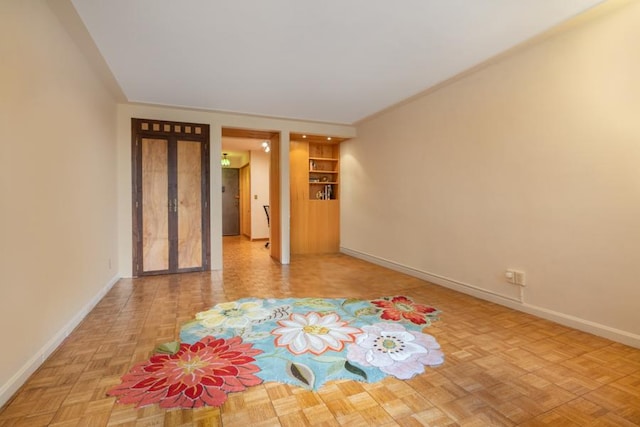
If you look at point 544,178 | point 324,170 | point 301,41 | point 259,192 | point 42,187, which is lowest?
point 42,187

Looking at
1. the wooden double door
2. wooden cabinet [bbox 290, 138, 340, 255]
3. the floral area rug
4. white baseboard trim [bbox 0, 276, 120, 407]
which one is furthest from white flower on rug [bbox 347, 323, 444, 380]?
wooden cabinet [bbox 290, 138, 340, 255]

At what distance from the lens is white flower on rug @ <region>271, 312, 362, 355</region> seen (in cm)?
226

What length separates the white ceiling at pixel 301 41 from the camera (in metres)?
2.26

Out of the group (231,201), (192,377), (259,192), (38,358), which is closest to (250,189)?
(259,192)

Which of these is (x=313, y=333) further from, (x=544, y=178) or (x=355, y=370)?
(x=544, y=178)

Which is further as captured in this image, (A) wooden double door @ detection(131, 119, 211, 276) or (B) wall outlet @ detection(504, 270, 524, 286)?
(A) wooden double door @ detection(131, 119, 211, 276)

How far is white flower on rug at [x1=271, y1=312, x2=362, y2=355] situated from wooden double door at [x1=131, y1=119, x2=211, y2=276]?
2577mm

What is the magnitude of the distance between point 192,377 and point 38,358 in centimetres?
105

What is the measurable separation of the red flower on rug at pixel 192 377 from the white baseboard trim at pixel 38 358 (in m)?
0.50

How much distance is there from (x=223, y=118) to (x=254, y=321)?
3.37 meters

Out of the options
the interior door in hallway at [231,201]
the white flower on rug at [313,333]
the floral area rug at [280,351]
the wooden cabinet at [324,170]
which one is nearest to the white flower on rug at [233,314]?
the floral area rug at [280,351]

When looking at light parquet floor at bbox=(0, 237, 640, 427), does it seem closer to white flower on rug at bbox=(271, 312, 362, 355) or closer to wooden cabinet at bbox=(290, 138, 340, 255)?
white flower on rug at bbox=(271, 312, 362, 355)

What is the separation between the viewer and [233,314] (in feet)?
9.62

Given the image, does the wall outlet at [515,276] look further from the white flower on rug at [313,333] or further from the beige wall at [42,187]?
the beige wall at [42,187]
